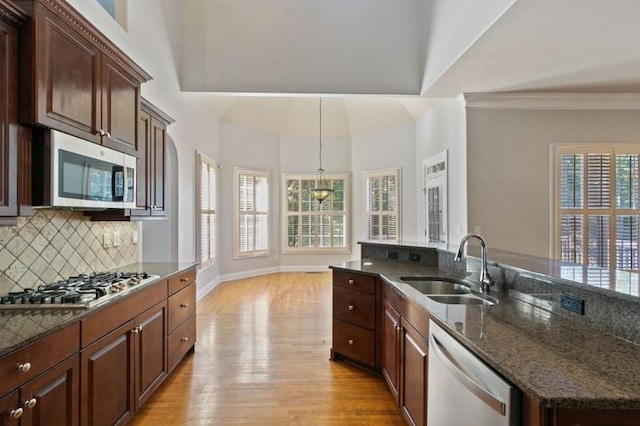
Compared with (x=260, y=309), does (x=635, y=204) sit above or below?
above

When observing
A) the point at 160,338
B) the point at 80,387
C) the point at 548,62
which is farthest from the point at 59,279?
the point at 548,62

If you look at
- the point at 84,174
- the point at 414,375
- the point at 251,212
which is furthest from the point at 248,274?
the point at 414,375

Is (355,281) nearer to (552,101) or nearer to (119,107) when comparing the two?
(119,107)

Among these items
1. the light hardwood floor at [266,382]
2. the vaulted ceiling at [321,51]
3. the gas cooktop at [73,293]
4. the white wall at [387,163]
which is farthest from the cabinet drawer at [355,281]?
the white wall at [387,163]

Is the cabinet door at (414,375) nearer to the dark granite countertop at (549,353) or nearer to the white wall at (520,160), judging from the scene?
the dark granite countertop at (549,353)

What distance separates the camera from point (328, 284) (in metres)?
6.73

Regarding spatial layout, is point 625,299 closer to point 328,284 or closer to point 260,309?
point 260,309

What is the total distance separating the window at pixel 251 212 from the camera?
23.7 feet

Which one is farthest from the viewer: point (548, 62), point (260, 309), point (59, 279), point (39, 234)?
point (260, 309)

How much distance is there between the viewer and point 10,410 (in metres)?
1.26

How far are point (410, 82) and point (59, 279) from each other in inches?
169

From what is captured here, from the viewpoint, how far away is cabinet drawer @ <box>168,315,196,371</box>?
110 inches

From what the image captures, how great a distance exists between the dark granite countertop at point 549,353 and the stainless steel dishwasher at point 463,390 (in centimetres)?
5

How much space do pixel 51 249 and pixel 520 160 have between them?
5.14m
